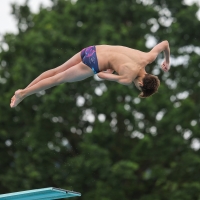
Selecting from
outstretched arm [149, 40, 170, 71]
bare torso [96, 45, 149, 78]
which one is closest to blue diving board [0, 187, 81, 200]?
bare torso [96, 45, 149, 78]

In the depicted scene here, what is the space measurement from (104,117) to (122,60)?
36.3ft

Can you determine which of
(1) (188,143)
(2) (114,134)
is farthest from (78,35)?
(1) (188,143)

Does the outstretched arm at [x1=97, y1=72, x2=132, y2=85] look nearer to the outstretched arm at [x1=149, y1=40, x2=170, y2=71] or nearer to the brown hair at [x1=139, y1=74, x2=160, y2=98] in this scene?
the brown hair at [x1=139, y1=74, x2=160, y2=98]

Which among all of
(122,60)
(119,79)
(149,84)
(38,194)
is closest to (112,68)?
(122,60)

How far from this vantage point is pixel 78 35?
66.7 feet

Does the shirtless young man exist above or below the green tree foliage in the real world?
below

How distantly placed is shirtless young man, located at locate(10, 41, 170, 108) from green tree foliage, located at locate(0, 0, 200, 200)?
29.1 feet

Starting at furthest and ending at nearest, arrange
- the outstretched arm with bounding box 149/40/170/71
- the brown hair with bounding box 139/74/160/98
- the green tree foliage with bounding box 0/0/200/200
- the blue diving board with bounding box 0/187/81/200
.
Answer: the green tree foliage with bounding box 0/0/200/200 → the outstretched arm with bounding box 149/40/170/71 → the brown hair with bounding box 139/74/160/98 → the blue diving board with bounding box 0/187/81/200

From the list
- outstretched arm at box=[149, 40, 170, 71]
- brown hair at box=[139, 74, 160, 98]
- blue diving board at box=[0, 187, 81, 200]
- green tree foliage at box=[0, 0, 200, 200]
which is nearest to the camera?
blue diving board at box=[0, 187, 81, 200]

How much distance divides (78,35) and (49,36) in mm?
1152

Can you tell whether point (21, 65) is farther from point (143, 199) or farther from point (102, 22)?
point (143, 199)

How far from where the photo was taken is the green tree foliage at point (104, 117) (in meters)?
18.3

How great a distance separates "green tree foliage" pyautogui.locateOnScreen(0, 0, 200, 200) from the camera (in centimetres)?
1833

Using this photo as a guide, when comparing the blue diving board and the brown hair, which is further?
the brown hair
